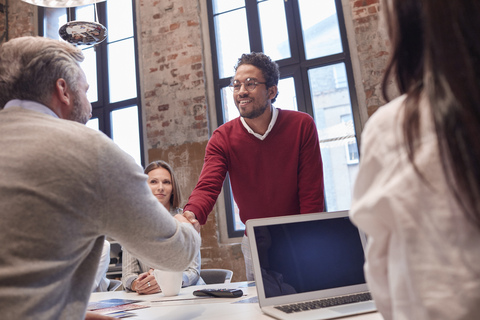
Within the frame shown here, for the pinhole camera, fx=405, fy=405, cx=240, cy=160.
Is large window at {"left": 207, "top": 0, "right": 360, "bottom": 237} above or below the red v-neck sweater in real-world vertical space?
above

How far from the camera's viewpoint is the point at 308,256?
1.28m

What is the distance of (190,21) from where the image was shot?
4371mm

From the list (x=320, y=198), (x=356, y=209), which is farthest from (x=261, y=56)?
(x=356, y=209)

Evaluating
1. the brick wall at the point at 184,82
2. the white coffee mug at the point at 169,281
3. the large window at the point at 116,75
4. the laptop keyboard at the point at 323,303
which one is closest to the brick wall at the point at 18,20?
the large window at the point at 116,75

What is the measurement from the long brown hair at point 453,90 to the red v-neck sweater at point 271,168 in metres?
1.48

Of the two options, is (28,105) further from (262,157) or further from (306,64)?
(306,64)

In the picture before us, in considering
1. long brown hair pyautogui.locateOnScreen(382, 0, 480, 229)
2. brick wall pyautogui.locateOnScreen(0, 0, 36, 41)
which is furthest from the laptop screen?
brick wall pyautogui.locateOnScreen(0, 0, 36, 41)

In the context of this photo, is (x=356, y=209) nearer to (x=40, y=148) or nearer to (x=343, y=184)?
(x=40, y=148)

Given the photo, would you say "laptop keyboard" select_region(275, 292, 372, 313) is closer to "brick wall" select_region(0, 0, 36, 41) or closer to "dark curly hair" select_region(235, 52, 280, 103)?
"dark curly hair" select_region(235, 52, 280, 103)

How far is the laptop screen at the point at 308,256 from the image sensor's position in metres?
1.24

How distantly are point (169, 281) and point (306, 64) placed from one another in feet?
9.84

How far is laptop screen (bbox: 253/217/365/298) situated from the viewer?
48.7 inches

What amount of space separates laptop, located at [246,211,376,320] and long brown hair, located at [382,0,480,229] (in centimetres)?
78

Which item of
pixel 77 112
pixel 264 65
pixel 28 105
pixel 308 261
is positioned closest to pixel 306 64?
pixel 264 65
